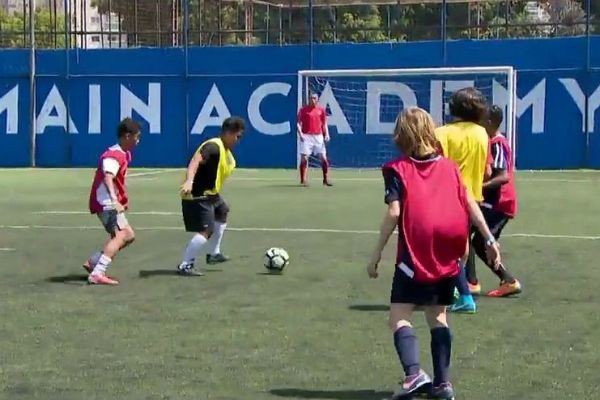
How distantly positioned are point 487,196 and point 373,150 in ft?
67.4

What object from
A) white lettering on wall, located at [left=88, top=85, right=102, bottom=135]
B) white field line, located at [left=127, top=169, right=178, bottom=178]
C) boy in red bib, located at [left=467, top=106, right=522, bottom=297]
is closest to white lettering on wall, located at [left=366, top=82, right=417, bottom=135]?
white field line, located at [left=127, top=169, right=178, bottom=178]

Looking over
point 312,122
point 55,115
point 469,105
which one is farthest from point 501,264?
point 55,115

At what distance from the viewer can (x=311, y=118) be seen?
83.2 ft

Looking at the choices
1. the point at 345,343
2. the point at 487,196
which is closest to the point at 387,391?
the point at 345,343

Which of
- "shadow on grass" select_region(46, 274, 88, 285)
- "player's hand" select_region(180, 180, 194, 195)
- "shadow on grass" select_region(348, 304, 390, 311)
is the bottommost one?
"shadow on grass" select_region(46, 274, 88, 285)

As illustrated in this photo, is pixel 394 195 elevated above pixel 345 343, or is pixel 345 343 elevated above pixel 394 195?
pixel 394 195

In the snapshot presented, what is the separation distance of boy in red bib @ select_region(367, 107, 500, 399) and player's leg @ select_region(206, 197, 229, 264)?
6054 mm

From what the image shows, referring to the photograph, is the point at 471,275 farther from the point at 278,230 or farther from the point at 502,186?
the point at 278,230

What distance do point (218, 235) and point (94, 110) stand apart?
21238 millimetres

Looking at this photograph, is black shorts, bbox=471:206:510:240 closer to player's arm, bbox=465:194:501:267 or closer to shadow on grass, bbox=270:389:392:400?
player's arm, bbox=465:194:501:267

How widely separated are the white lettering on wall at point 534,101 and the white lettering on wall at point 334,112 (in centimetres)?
379

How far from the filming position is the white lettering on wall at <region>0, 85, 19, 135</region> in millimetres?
34000

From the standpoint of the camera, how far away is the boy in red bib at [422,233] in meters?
6.61

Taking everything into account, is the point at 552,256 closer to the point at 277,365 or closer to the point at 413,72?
the point at 277,365
